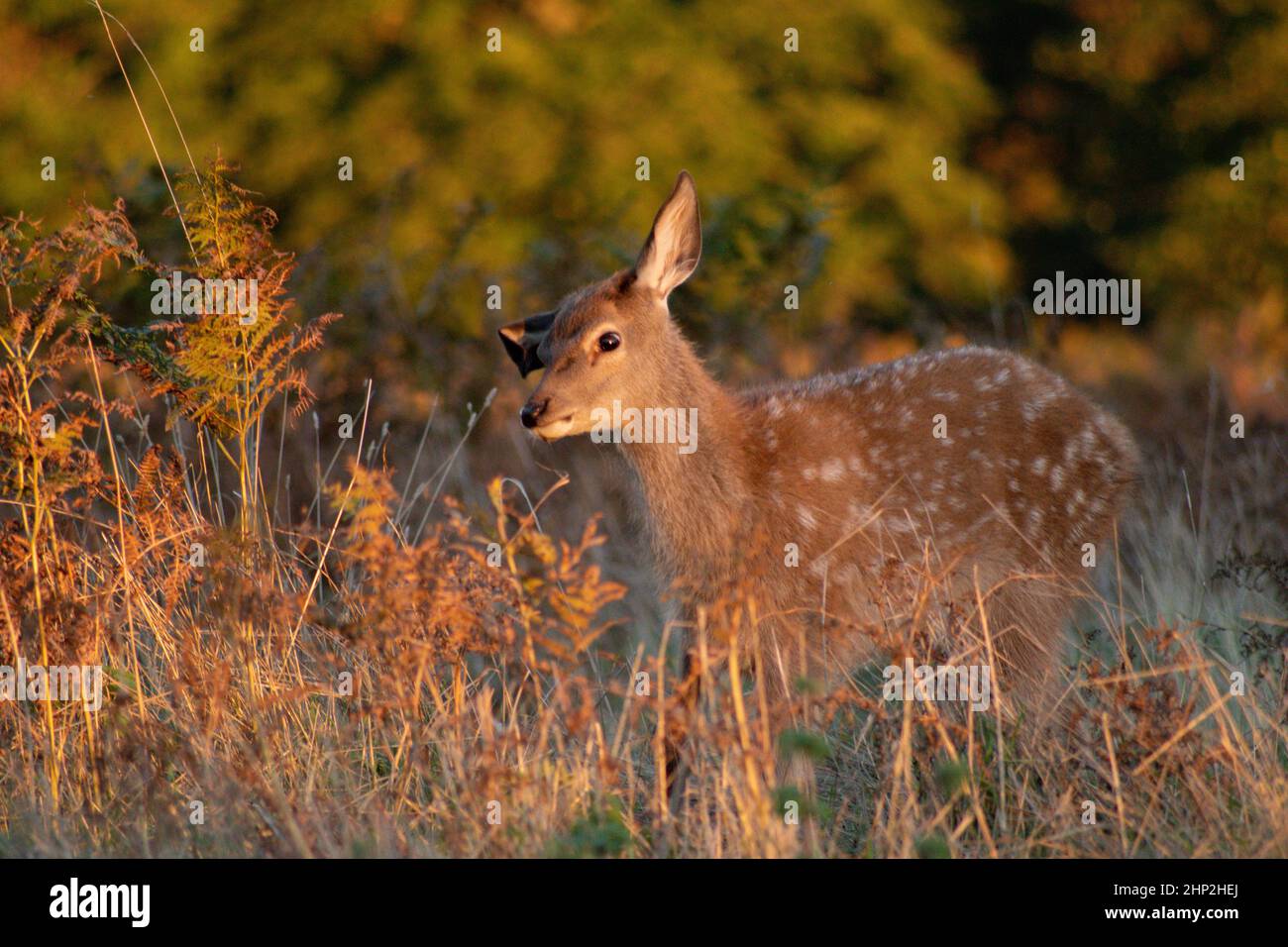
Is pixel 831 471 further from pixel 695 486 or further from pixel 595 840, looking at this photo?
pixel 595 840

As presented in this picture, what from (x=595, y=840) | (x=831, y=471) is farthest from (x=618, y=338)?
(x=595, y=840)

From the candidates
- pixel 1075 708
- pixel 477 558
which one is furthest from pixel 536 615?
pixel 1075 708

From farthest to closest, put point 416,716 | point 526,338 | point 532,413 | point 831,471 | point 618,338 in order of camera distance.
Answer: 1. point 526,338
2. point 831,471
3. point 618,338
4. point 532,413
5. point 416,716

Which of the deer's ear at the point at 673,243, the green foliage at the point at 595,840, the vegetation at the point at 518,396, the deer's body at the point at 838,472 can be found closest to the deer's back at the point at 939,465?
the deer's body at the point at 838,472

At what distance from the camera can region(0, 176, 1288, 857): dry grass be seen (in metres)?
4.89

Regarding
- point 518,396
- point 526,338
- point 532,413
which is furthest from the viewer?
point 518,396

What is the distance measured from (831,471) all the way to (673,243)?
3.48 feet

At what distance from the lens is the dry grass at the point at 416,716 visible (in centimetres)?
489

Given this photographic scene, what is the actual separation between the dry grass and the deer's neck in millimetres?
449

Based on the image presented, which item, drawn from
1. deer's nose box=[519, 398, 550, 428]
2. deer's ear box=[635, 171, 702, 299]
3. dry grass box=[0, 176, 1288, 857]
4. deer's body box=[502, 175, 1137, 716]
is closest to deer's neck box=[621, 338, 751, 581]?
deer's body box=[502, 175, 1137, 716]

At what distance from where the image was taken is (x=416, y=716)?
524cm

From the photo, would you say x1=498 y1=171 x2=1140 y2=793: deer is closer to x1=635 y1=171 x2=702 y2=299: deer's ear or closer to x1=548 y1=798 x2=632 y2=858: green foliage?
x1=635 y1=171 x2=702 y2=299: deer's ear

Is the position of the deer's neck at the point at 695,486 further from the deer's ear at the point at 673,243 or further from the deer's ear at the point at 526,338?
the deer's ear at the point at 526,338

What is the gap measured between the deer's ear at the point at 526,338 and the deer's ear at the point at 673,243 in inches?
17.9
